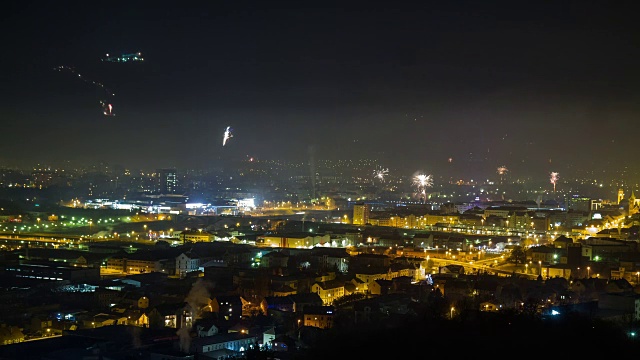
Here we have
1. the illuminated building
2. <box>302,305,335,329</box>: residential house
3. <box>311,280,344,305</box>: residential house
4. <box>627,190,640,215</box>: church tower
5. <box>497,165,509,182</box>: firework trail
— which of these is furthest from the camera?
<box>497,165,509,182</box>: firework trail

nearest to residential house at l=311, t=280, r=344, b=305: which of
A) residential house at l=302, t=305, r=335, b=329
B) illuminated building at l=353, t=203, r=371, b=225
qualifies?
residential house at l=302, t=305, r=335, b=329

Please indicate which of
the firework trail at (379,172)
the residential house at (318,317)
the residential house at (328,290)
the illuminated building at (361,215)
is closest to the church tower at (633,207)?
the illuminated building at (361,215)

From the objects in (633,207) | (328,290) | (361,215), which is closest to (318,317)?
(328,290)

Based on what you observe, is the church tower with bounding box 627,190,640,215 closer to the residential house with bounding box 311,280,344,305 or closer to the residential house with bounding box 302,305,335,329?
the residential house with bounding box 311,280,344,305

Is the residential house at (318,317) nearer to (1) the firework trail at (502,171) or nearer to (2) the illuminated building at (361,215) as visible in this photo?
(2) the illuminated building at (361,215)

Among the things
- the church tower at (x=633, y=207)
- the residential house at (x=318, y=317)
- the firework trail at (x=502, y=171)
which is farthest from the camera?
the firework trail at (x=502, y=171)

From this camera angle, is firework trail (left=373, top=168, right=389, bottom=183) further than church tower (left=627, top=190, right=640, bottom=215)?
Yes

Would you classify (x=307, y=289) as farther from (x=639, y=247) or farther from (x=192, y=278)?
(x=639, y=247)

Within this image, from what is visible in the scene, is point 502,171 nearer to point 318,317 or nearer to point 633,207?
point 633,207

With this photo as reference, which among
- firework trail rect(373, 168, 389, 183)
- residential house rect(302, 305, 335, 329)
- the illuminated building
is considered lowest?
residential house rect(302, 305, 335, 329)

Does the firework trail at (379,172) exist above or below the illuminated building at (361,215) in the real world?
above

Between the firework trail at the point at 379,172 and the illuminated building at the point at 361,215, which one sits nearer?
the illuminated building at the point at 361,215
